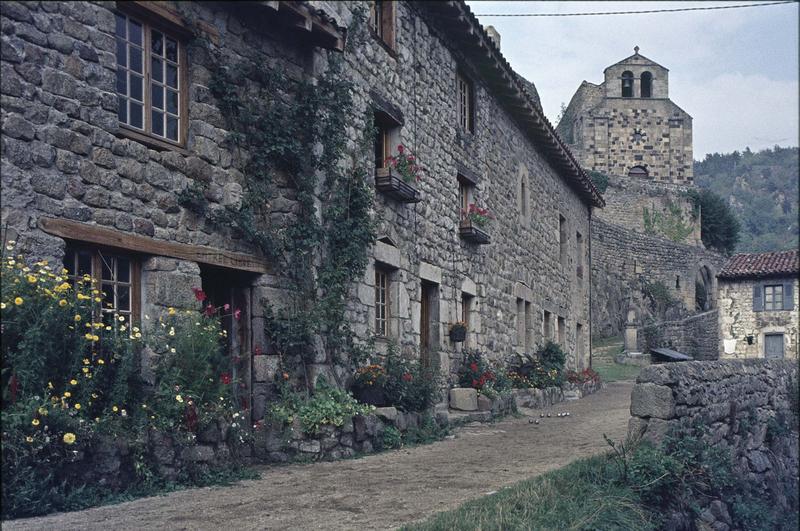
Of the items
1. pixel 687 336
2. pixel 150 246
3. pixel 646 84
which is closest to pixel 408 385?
pixel 150 246

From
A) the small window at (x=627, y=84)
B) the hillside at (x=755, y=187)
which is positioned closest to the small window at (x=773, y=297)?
the small window at (x=627, y=84)

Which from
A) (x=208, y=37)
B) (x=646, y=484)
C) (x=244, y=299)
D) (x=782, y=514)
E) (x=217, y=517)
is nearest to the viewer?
(x=217, y=517)

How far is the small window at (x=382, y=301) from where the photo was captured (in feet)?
33.3

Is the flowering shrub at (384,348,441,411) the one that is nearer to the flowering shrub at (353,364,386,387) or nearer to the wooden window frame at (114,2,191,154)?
the flowering shrub at (353,364,386,387)

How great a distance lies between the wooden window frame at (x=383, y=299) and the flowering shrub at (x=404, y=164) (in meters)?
1.22

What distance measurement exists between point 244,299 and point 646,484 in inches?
159

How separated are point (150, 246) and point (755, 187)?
85360 mm

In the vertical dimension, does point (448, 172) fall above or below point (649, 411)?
above

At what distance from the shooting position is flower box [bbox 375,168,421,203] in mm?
9836

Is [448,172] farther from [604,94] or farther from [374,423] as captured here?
[604,94]

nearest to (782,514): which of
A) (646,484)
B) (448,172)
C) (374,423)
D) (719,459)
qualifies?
(719,459)

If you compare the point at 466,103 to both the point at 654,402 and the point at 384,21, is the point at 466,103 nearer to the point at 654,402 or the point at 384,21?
the point at 384,21

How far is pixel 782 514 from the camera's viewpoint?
988 cm

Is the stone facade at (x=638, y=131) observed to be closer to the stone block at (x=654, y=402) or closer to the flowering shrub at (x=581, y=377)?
the flowering shrub at (x=581, y=377)
